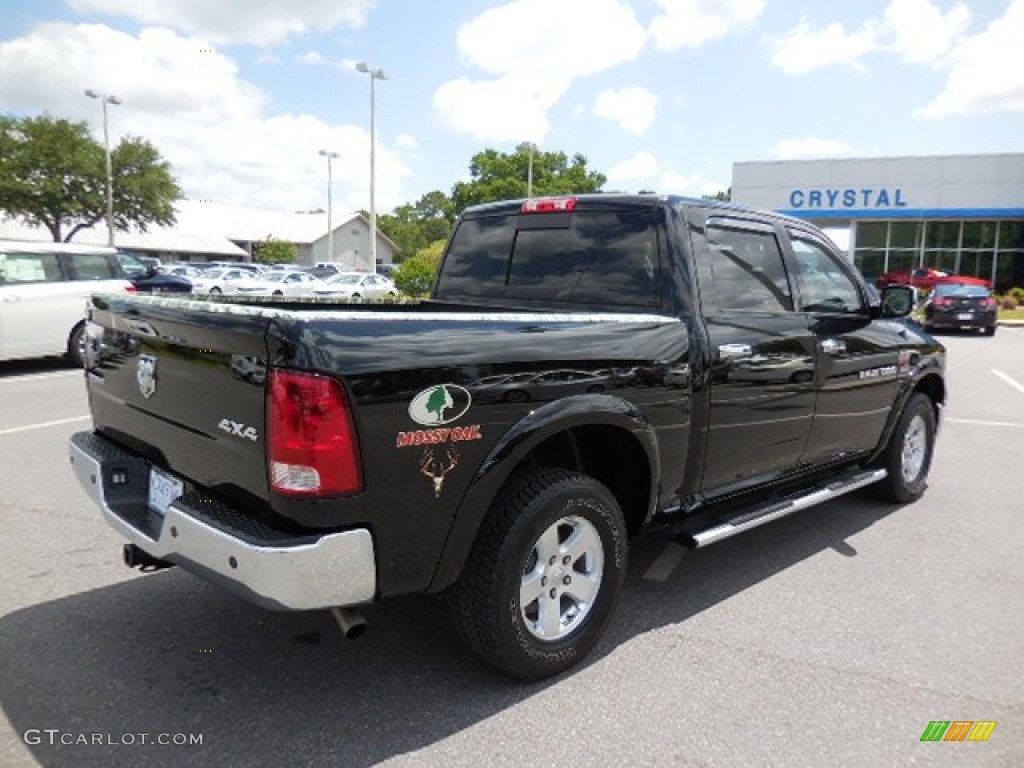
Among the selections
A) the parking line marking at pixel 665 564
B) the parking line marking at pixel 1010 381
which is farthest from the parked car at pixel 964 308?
the parking line marking at pixel 665 564

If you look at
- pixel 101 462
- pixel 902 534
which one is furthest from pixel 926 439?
pixel 101 462

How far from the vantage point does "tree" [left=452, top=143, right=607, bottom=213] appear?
68125mm

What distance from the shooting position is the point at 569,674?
121 inches

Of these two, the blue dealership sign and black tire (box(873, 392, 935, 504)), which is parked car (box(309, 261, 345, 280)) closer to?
the blue dealership sign

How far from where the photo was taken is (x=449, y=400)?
2.54m

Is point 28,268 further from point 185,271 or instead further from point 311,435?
point 185,271

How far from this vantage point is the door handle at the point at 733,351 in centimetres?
357

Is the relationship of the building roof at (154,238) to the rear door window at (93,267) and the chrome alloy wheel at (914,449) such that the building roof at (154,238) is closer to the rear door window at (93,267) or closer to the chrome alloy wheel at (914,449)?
the rear door window at (93,267)

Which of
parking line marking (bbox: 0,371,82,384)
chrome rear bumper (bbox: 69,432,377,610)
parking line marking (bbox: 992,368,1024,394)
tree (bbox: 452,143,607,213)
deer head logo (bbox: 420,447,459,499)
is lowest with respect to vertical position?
parking line marking (bbox: 0,371,82,384)

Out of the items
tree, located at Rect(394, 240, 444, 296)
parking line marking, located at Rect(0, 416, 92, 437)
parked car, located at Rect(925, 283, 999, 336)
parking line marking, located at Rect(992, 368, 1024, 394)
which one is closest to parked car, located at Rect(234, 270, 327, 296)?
tree, located at Rect(394, 240, 444, 296)

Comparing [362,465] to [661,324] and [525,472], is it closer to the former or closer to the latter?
[525,472]

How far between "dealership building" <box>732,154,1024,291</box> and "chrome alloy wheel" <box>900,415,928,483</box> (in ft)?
96.1

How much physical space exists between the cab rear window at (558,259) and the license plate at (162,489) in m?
1.95

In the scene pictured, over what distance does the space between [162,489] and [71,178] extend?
49.1 meters
